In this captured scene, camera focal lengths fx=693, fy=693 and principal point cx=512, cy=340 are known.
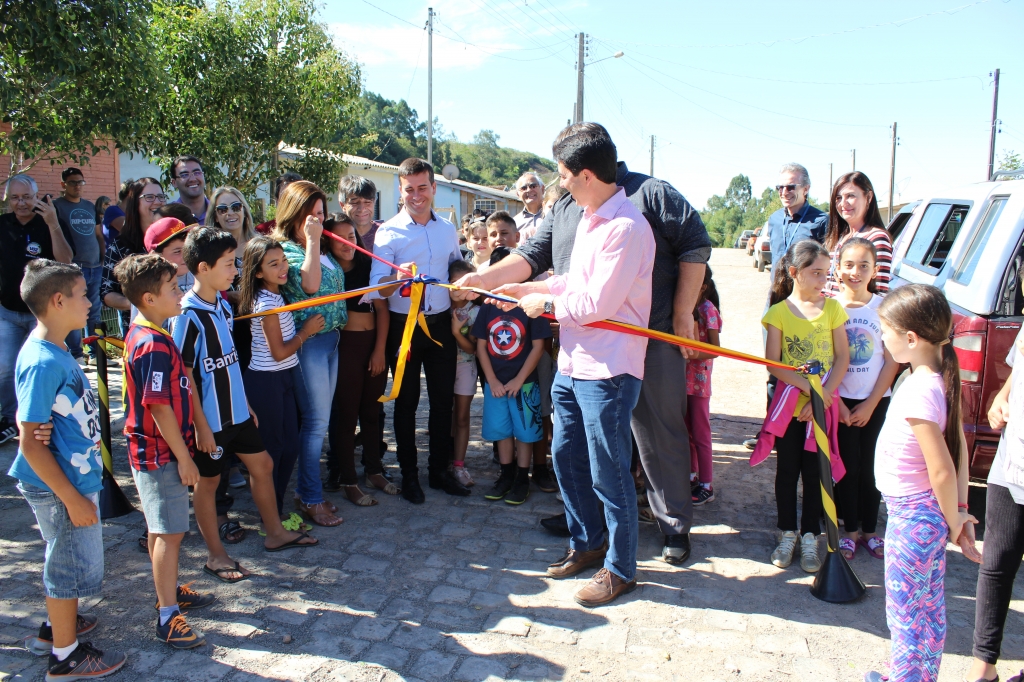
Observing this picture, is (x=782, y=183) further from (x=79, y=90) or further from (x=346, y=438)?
(x=79, y=90)

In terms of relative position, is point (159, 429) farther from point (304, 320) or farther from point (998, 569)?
point (998, 569)

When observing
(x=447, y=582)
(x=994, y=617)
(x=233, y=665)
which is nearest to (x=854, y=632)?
(x=994, y=617)

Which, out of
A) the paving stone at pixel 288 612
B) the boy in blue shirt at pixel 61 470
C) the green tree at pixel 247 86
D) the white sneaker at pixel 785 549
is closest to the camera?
the boy in blue shirt at pixel 61 470

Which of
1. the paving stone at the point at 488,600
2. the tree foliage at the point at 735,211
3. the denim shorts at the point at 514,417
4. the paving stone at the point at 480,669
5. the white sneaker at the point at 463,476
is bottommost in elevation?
the paving stone at the point at 480,669

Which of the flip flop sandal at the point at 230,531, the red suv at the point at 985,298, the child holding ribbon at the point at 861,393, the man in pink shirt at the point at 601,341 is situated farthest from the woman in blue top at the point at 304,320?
the red suv at the point at 985,298

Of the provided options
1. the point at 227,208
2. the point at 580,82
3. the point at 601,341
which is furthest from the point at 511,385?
the point at 580,82

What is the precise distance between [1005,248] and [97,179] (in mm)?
15798

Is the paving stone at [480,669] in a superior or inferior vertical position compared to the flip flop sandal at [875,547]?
inferior

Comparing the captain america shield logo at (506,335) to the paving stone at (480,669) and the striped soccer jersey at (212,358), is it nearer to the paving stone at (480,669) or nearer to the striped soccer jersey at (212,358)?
the striped soccer jersey at (212,358)

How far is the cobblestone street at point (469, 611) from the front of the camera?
2.88 m

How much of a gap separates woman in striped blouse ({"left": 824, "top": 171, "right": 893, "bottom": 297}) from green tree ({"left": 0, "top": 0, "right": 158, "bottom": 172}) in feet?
18.4

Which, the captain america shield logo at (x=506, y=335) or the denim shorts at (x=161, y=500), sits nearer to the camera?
the denim shorts at (x=161, y=500)

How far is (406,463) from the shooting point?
15.3 feet

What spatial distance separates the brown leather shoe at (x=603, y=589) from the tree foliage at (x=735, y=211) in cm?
7077
